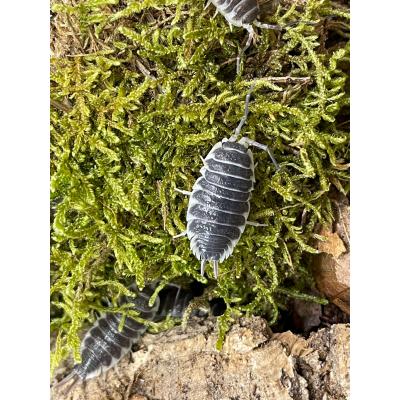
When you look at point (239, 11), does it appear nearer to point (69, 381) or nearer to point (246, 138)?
point (246, 138)

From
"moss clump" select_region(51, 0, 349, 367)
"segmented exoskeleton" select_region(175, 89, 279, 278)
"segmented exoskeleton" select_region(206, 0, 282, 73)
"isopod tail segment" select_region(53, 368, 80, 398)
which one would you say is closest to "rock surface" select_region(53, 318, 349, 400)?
"isopod tail segment" select_region(53, 368, 80, 398)

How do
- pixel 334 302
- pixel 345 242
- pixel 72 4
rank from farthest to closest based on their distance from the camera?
1. pixel 334 302
2. pixel 345 242
3. pixel 72 4

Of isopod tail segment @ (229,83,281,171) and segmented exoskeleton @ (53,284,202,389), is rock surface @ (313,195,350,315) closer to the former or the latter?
isopod tail segment @ (229,83,281,171)

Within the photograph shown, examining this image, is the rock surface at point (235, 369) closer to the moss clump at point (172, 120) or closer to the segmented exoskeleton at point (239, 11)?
the moss clump at point (172, 120)

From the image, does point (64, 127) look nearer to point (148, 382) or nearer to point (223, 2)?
point (223, 2)

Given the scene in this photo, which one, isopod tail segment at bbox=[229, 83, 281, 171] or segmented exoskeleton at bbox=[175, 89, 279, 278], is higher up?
isopod tail segment at bbox=[229, 83, 281, 171]
